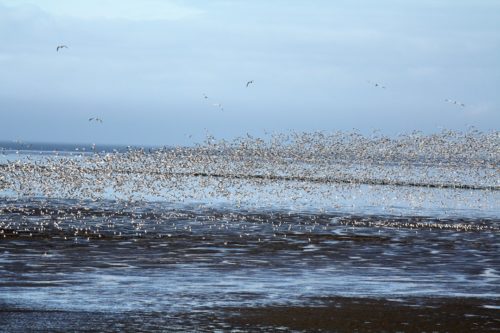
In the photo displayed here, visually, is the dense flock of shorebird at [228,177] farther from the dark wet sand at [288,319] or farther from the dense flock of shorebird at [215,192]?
the dark wet sand at [288,319]

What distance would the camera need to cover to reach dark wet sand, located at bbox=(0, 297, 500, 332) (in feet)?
42.5

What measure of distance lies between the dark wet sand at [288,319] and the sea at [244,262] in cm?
3

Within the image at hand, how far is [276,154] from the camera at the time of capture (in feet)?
340

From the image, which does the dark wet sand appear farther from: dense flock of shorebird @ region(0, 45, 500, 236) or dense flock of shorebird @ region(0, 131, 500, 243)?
dense flock of shorebird @ region(0, 45, 500, 236)

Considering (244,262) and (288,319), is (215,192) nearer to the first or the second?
(244,262)

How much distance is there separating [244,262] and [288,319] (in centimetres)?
605

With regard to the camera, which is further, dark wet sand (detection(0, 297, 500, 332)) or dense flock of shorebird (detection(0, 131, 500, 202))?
dense flock of shorebird (detection(0, 131, 500, 202))

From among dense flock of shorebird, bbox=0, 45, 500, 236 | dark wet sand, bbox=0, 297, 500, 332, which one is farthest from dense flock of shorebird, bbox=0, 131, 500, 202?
dark wet sand, bbox=0, 297, 500, 332

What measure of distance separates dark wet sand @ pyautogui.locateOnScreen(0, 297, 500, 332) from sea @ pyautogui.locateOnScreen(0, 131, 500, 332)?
0.09ft

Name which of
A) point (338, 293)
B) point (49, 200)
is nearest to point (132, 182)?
point (49, 200)

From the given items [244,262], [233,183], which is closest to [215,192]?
[233,183]

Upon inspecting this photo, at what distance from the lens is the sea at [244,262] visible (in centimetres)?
1381

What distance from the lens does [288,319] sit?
45.1 feet

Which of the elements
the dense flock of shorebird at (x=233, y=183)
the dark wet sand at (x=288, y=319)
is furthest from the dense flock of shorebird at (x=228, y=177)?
the dark wet sand at (x=288, y=319)
